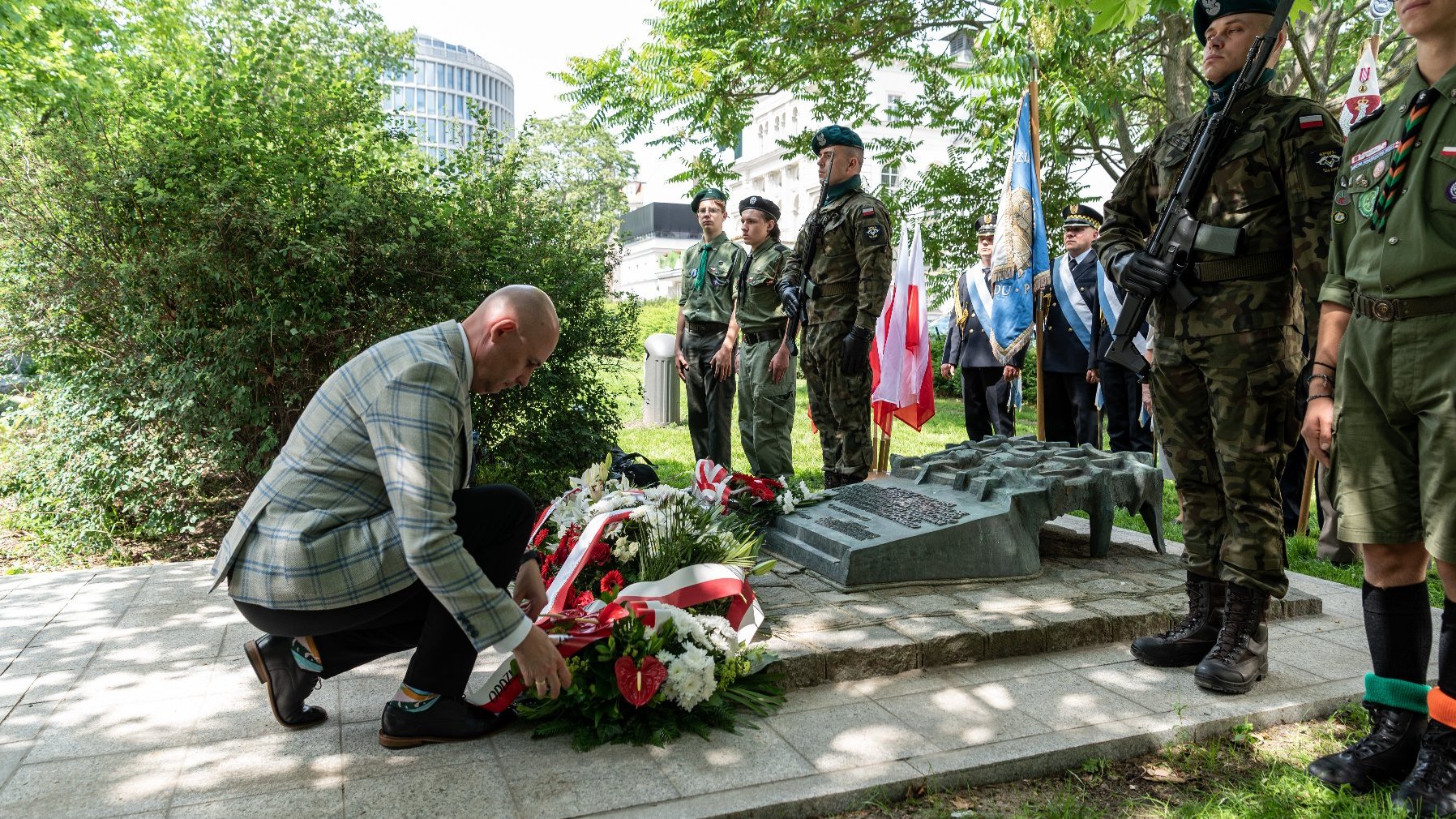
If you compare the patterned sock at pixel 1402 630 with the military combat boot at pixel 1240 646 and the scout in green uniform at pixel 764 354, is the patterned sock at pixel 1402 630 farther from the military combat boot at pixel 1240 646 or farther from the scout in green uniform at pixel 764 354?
the scout in green uniform at pixel 764 354

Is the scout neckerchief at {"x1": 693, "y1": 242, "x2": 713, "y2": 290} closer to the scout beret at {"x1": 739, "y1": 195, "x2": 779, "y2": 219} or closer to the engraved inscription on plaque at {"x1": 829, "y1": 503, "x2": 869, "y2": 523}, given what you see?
the scout beret at {"x1": 739, "y1": 195, "x2": 779, "y2": 219}

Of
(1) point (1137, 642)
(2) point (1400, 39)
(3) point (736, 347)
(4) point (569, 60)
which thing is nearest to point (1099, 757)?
(1) point (1137, 642)

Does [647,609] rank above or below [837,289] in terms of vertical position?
below

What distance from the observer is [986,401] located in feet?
29.0

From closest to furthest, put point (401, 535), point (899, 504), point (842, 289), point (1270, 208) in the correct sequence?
1. point (401, 535)
2. point (1270, 208)
3. point (899, 504)
4. point (842, 289)

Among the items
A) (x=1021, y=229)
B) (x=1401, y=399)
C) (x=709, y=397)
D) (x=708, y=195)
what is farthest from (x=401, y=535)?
(x=1021, y=229)

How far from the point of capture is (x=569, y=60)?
12961 millimetres

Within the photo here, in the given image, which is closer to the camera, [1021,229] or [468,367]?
[468,367]

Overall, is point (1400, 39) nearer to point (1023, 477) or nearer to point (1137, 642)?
point (1023, 477)

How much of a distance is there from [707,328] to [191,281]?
3580 mm

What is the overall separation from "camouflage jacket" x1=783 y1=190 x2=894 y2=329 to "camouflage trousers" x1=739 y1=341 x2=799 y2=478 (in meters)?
0.65

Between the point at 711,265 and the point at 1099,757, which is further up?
the point at 711,265

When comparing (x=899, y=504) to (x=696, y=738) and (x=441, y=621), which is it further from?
(x=441, y=621)

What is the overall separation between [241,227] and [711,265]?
3289 millimetres
